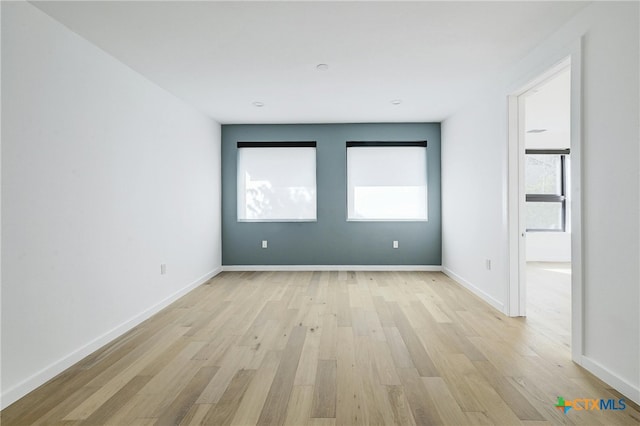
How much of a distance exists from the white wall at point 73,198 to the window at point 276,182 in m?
1.79

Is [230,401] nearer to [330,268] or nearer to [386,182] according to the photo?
[330,268]

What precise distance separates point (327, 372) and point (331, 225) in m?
3.49

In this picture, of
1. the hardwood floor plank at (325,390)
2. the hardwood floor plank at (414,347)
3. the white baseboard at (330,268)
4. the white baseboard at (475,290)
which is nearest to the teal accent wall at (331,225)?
the white baseboard at (330,268)

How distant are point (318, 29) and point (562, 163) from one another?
6.60m

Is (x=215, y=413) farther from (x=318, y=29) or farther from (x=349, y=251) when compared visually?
(x=349, y=251)

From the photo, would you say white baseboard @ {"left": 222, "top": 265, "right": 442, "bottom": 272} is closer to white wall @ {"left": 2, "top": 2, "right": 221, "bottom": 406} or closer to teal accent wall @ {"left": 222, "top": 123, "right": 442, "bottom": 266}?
teal accent wall @ {"left": 222, "top": 123, "right": 442, "bottom": 266}

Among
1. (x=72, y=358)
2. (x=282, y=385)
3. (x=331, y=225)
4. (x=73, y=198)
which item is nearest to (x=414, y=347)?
(x=282, y=385)

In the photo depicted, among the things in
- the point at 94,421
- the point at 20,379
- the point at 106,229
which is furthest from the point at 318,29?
the point at 20,379

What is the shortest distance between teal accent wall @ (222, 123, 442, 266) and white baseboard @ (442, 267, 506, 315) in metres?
0.44

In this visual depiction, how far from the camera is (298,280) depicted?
494cm

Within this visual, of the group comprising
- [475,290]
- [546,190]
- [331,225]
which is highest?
[546,190]

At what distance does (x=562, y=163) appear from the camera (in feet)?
22.6

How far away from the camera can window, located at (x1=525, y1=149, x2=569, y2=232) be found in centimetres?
688

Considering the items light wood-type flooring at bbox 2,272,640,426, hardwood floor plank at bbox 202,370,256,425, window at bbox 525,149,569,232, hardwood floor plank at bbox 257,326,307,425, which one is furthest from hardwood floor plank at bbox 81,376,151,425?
window at bbox 525,149,569,232
